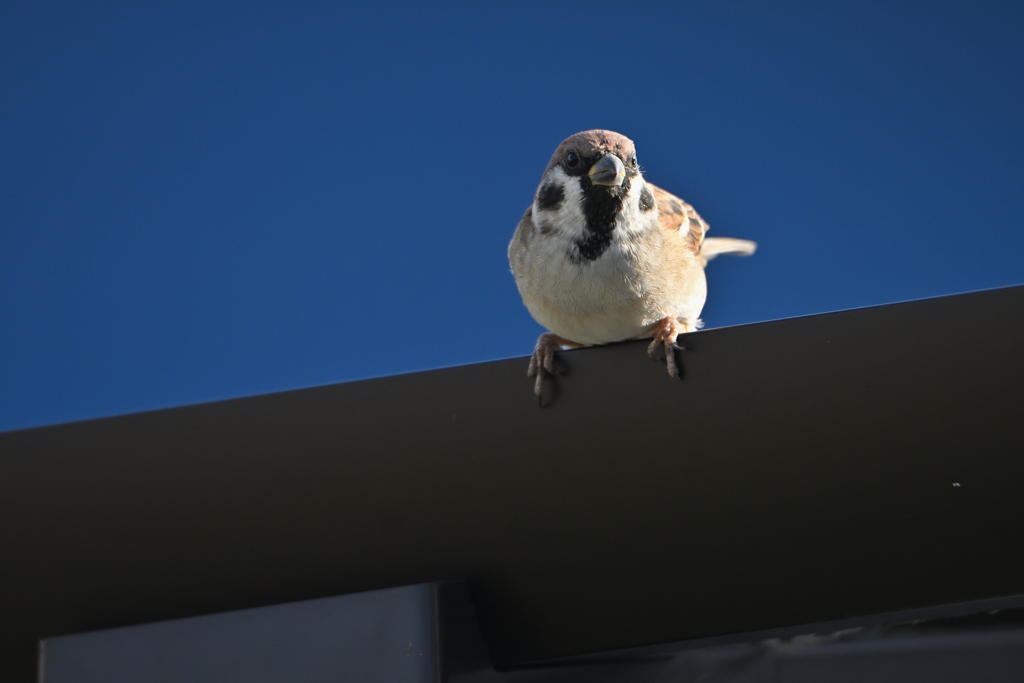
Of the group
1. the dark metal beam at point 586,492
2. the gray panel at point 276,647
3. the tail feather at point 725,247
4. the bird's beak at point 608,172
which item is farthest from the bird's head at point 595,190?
the gray panel at point 276,647

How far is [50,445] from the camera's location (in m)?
0.77

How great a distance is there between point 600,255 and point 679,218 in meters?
0.35

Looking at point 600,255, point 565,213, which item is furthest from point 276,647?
point 565,213

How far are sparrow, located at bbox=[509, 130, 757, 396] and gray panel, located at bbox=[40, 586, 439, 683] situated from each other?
86cm

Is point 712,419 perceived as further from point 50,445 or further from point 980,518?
point 50,445

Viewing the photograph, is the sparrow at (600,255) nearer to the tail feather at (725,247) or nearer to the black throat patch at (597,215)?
the black throat patch at (597,215)

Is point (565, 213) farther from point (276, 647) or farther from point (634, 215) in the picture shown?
point (276, 647)

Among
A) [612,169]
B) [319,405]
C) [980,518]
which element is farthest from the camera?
[612,169]

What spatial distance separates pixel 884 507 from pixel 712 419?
15 centimetres

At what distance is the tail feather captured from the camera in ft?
7.66

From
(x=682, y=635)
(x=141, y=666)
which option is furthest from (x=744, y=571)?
(x=141, y=666)

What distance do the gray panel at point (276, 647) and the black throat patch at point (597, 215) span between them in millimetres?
1016

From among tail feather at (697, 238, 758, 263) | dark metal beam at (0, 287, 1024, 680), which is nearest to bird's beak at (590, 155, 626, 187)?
tail feather at (697, 238, 758, 263)

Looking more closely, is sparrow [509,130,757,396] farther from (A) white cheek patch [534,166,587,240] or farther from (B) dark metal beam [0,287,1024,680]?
(B) dark metal beam [0,287,1024,680]
